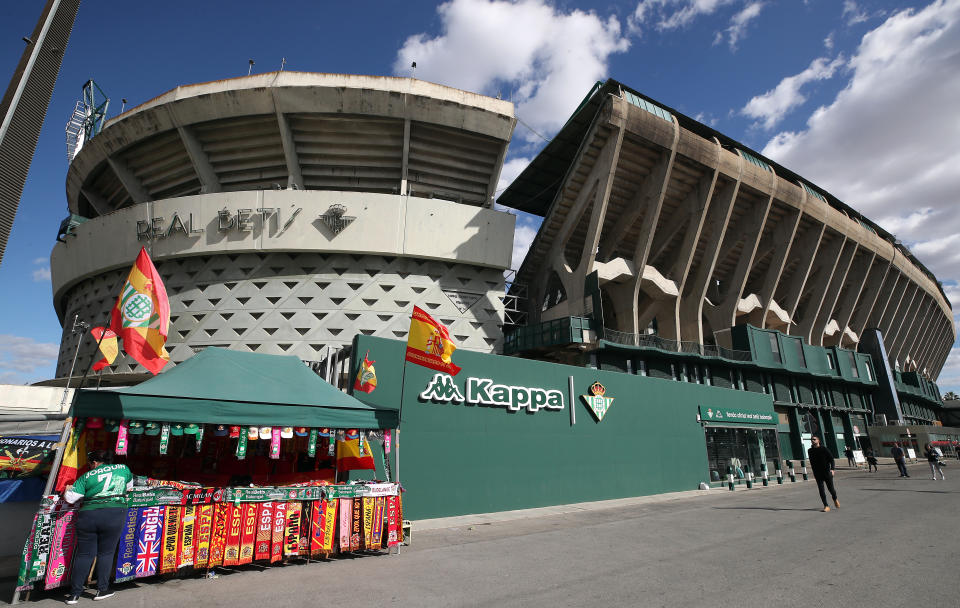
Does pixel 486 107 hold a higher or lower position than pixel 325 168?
higher

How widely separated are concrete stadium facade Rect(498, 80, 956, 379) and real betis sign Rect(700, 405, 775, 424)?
21.5 feet

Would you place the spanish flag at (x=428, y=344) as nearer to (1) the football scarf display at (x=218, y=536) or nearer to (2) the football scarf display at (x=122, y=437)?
(1) the football scarf display at (x=218, y=536)

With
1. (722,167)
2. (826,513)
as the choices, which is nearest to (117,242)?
(826,513)

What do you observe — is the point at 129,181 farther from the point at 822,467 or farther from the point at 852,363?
the point at 852,363

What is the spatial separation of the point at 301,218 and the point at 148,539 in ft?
76.4

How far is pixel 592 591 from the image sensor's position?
5762mm

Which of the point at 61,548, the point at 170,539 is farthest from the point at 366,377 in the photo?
the point at 61,548

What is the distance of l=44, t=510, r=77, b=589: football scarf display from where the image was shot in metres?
6.03

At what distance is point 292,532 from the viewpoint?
7738 millimetres

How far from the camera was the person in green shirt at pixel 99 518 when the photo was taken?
A: 5941 millimetres

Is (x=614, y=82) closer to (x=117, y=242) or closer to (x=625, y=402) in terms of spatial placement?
(x=625, y=402)

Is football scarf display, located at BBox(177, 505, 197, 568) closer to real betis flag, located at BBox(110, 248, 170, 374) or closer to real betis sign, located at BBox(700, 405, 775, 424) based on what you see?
real betis flag, located at BBox(110, 248, 170, 374)

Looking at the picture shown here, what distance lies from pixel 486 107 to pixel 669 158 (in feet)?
38.9

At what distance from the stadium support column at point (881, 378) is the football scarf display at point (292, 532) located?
58.4 meters
